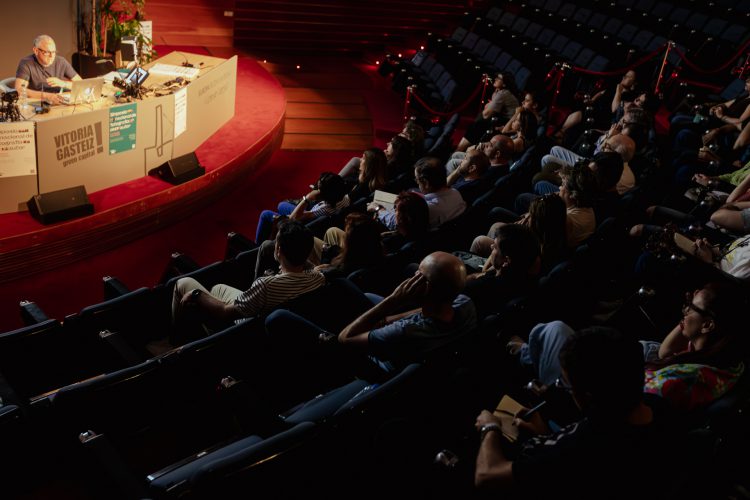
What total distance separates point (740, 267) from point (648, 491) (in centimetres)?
196

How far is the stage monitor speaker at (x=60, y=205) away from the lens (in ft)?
13.3

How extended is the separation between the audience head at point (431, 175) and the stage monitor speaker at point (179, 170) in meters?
2.07

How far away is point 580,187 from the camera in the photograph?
3.46 metres

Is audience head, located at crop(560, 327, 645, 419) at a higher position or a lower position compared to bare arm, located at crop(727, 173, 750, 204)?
higher

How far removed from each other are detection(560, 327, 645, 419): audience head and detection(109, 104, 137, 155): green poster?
378 cm

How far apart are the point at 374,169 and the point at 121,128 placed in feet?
6.10

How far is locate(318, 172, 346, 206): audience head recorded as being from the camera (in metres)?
4.04

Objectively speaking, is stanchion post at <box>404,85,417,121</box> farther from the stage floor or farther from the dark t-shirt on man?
the dark t-shirt on man

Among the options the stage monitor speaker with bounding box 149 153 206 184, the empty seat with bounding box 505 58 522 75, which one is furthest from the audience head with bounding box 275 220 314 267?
the empty seat with bounding box 505 58 522 75

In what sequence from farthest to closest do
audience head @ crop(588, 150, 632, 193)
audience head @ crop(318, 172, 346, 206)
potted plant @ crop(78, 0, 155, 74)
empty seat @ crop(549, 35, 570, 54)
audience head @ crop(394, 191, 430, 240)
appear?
empty seat @ crop(549, 35, 570, 54) < potted plant @ crop(78, 0, 155, 74) < audience head @ crop(318, 172, 346, 206) < audience head @ crop(588, 150, 632, 193) < audience head @ crop(394, 191, 430, 240)

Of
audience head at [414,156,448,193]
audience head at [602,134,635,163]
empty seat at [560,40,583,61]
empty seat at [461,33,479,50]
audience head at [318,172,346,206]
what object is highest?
empty seat at [560,40,583,61]

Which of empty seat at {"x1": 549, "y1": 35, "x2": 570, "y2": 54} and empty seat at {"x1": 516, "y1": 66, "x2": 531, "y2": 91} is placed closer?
empty seat at {"x1": 516, "y1": 66, "x2": 531, "y2": 91}

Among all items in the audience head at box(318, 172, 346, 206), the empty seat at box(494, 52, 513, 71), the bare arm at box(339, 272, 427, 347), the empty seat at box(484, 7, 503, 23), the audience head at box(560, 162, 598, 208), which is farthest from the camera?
the empty seat at box(484, 7, 503, 23)

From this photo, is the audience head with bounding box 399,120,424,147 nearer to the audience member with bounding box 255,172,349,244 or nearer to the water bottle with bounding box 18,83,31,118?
the audience member with bounding box 255,172,349,244
